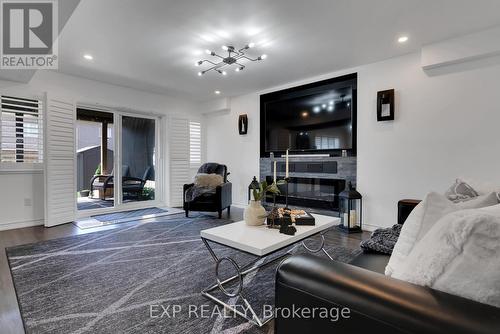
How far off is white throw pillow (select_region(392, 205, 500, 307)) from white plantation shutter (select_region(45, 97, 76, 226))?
4.58 m

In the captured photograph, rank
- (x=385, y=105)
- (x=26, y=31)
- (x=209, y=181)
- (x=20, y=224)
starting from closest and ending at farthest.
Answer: (x=26, y=31)
(x=385, y=105)
(x=20, y=224)
(x=209, y=181)

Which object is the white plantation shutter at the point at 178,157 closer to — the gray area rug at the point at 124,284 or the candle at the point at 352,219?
the gray area rug at the point at 124,284

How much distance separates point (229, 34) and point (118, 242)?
9.18 ft

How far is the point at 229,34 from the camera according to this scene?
283cm

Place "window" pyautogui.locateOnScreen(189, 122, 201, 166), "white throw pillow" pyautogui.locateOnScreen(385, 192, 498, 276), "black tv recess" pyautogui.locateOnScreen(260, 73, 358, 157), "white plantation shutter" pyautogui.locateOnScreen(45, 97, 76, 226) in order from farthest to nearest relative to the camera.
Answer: "window" pyautogui.locateOnScreen(189, 122, 201, 166) < "black tv recess" pyautogui.locateOnScreen(260, 73, 358, 157) < "white plantation shutter" pyautogui.locateOnScreen(45, 97, 76, 226) < "white throw pillow" pyautogui.locateOnScreen(385, 192, 498, 276)

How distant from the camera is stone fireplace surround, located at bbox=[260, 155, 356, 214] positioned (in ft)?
13.1

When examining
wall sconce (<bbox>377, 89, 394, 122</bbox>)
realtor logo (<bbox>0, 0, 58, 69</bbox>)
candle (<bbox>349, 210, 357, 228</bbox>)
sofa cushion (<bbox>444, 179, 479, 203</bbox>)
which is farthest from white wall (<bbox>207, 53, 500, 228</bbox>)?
realtor logo (<bbox>0, 0, 58, 69</bbox>)

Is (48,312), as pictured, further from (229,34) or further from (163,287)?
(229,34)

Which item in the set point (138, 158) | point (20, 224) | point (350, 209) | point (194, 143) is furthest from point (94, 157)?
point (350, 209)

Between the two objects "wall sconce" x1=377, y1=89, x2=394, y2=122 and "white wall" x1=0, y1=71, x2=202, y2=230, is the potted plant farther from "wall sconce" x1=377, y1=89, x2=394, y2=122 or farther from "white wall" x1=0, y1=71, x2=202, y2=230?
"white wall" x1=0, y1=71, x2=202, y2=230

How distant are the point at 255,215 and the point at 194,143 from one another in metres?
4.29

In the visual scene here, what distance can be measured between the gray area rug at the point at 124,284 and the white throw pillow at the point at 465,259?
112 centimetres

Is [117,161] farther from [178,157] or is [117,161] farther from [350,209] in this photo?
[350,209]

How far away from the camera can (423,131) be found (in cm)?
324
